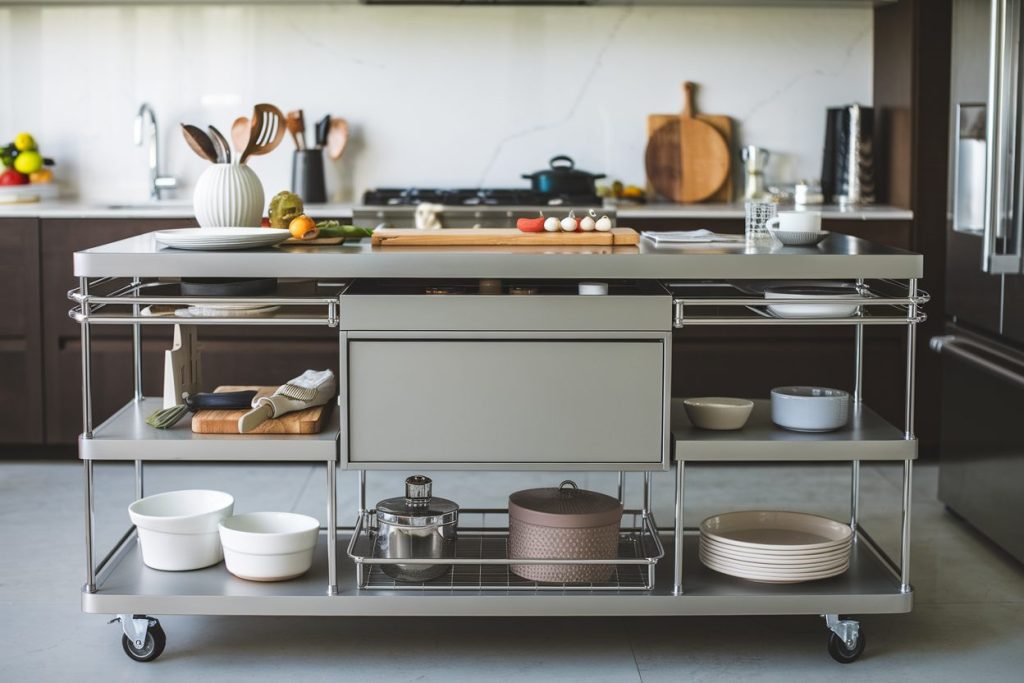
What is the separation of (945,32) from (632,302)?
106 inches

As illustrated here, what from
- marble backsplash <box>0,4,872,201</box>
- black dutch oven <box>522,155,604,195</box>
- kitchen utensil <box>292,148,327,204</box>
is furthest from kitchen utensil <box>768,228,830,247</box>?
kitchen utensil <box>292,148,327,204</box>

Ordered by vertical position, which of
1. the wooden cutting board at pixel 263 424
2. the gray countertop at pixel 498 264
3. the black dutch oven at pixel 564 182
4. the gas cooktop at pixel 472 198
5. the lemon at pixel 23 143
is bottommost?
the wooden cutting board at pixel 263 424

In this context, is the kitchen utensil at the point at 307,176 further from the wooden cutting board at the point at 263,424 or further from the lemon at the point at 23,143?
the wooden cutting board at the point at 263,424

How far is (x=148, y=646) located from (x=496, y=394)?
992mm

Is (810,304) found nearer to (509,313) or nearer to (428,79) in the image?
(509,313)

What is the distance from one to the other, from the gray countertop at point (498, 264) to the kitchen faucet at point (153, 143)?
2607 mm

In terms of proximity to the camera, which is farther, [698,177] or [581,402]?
[698,177]

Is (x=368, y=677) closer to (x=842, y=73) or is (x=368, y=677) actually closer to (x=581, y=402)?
(x=581, y=402)

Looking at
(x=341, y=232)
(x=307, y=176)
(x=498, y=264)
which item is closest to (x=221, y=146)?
(x=341, y=232)

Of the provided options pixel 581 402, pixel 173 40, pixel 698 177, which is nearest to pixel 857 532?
pixel 581 402

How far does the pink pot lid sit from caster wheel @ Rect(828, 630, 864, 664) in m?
0.57

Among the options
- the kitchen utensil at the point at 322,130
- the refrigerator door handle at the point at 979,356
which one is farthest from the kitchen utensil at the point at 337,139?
the refrigerator door handle at the point at 979,356

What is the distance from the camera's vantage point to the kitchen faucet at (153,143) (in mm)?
5273

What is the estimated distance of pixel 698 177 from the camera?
210 inches
